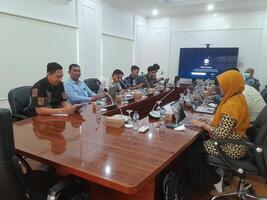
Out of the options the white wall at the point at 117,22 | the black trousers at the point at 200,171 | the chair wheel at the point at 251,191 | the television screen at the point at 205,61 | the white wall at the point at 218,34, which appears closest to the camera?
the black trousers at the point at 200,171

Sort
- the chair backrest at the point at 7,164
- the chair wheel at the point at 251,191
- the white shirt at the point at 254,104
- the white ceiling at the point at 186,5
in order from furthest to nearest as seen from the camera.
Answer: the white ceiling at the point at 186,5 → the white shirt at the point at 254,104 → the chair wheel at the point at 251,191 → the chair backrest at the point at 7,164

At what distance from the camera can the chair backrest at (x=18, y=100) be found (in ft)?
7.84

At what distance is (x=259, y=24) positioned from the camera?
5.59 meters

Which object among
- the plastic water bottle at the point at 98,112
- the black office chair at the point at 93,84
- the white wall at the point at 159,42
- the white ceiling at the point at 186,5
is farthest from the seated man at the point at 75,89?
the white wall at the point at 159,42

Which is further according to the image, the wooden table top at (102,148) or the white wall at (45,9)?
the white wall at (45,9)

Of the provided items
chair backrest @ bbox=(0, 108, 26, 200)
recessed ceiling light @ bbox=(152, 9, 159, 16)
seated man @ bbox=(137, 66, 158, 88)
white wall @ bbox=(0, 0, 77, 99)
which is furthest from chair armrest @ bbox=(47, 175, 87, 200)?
recessed ceiling light @ bbox=(152, 9, 159, 16)

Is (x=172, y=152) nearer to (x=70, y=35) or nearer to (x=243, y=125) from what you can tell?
(x=243, y=125)

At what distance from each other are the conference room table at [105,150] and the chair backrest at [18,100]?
22.3 inches

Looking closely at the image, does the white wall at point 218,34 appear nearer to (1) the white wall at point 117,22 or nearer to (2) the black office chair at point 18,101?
(1) the white wall at point 117,22

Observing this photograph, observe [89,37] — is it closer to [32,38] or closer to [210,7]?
[32,38]

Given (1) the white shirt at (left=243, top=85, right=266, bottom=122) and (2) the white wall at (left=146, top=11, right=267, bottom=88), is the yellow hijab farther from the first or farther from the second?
(2) the white wall at (left=146, top=11, right=267, bottom=88)

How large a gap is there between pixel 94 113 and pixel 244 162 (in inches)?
56.3

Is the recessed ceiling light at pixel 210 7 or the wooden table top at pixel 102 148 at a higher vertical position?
the recessed ceiling light at pixel 210 7

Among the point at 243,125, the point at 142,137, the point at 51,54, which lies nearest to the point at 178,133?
the point at 142,137
